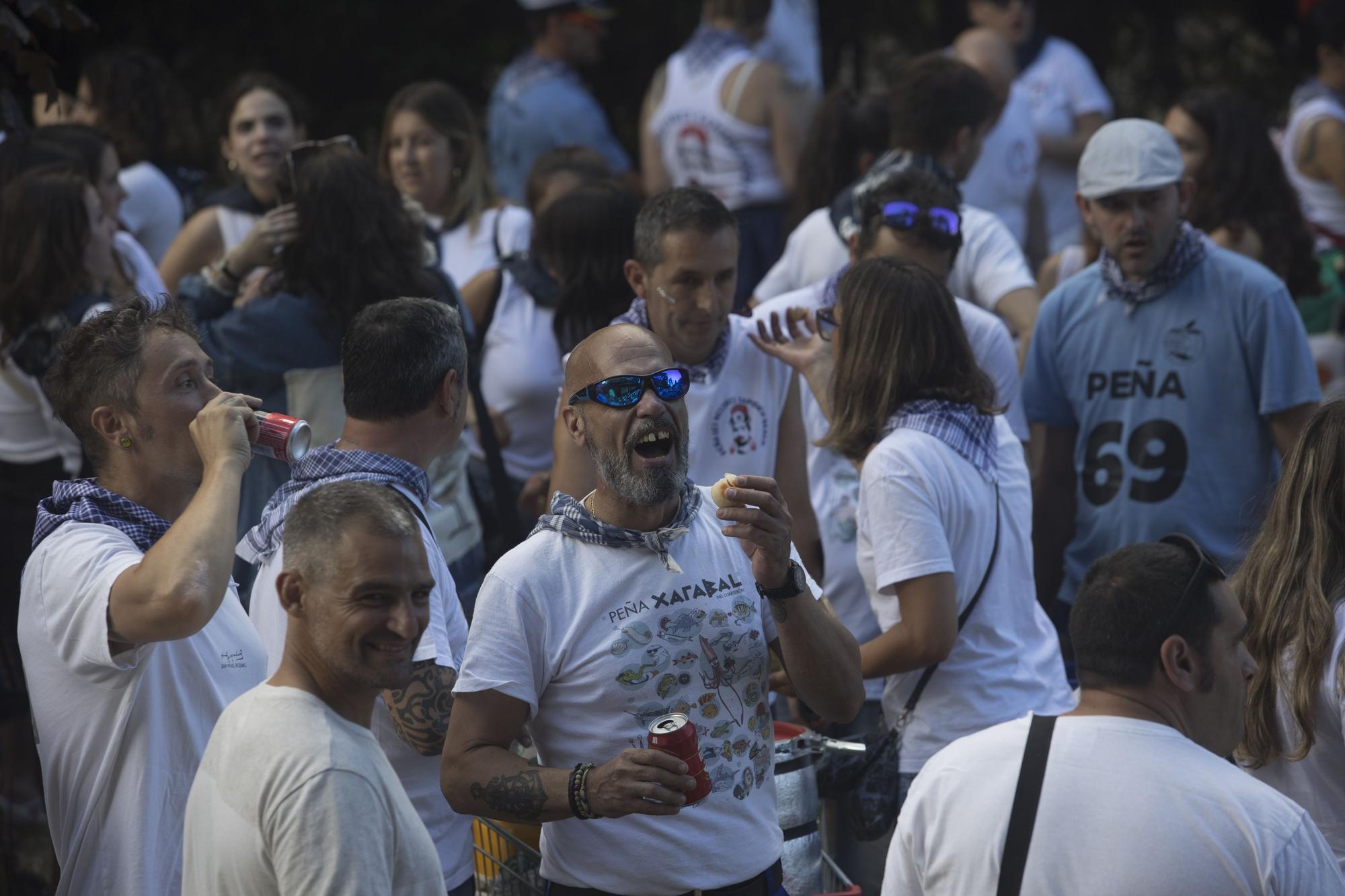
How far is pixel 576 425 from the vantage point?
140 inches

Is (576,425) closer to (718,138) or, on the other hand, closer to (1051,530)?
(1051,530)

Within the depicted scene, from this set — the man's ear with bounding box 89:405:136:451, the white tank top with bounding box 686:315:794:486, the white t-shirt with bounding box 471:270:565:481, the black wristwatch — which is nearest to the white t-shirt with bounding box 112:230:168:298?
the white t-shirt with bounding box 471:270:565:481

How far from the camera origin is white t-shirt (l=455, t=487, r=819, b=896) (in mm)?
3244

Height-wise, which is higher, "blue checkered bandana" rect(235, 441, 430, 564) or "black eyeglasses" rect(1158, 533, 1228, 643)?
"blue checkered bandana" rect(235, 441, 430, 564)

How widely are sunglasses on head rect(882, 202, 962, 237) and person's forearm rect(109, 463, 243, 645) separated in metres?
2.82

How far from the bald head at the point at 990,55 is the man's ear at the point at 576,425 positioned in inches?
197

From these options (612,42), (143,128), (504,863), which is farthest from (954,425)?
(612,42)

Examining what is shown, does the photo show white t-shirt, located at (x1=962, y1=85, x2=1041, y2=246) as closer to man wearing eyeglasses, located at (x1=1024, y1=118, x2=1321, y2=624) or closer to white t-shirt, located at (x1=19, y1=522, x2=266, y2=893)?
man wearing eyeglasses, located at (x1=1024, y1=118, x2=1321, y2=624)

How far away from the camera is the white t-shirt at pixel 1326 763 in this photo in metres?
3.46

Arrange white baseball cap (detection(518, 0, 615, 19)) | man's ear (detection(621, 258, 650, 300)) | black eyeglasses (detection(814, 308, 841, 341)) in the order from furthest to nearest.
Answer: white baseball cap (detection(518, 0, 615, 19)) < man's ear (detection(621, 258, 650, 300)) < black eyeglasses (detection(814, 308, 841, 341))

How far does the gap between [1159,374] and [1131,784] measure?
2866 millimetres

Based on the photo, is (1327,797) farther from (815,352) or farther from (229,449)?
(229,449)

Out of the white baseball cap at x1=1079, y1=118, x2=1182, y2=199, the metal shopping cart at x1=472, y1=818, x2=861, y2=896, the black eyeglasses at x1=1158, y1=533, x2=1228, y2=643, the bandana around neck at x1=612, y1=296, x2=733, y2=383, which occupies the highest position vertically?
the white baseball cap at x1=1079, y1=118, x2=1182, y2=199

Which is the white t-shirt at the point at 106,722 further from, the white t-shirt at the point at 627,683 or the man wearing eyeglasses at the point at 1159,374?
the man wearing eyeglasses at the point at 1159,374
